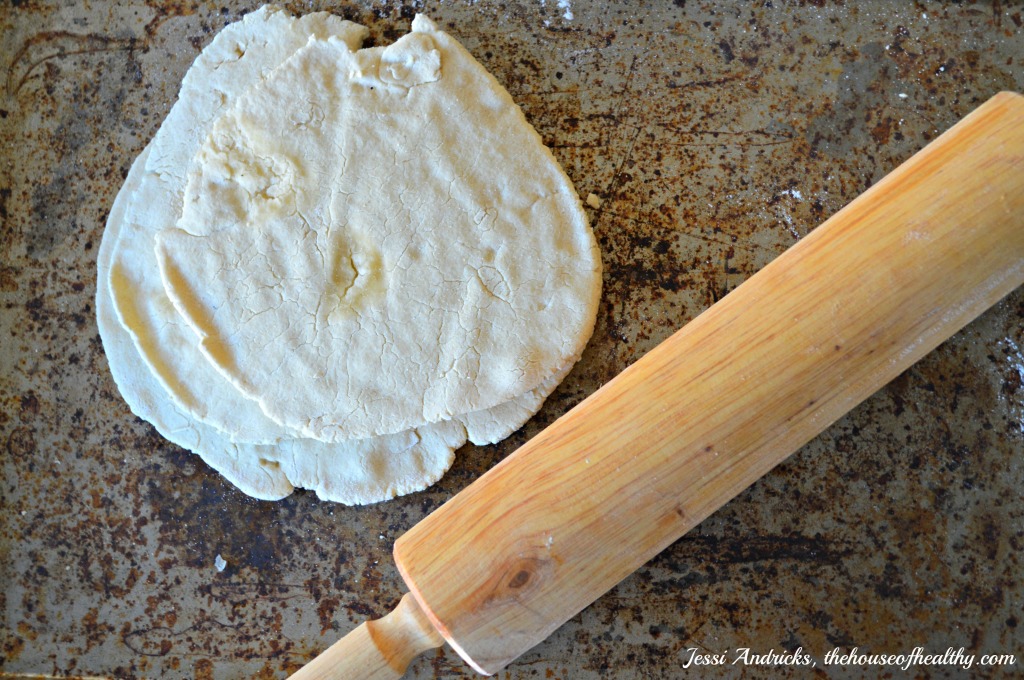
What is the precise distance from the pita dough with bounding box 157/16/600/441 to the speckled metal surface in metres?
0.20

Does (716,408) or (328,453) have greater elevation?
(716,408)

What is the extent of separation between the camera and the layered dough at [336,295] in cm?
162

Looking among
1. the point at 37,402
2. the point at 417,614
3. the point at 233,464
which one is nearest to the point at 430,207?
the point at 233,464

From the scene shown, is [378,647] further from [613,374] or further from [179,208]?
[179,208]

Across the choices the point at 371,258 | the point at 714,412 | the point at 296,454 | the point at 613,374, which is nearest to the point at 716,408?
the point at 714,412

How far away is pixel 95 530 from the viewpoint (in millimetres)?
1783

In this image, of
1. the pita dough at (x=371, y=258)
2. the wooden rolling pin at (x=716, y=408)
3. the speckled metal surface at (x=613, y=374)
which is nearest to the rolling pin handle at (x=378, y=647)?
the wooden rolling pin at (x=716, y=408)

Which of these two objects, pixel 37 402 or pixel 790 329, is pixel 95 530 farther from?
pixel 790 329

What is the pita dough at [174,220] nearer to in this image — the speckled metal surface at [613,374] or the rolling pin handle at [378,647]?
the speckled metal surface at [613,374]

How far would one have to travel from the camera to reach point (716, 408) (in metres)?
1.37

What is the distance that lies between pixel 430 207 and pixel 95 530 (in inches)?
48.3

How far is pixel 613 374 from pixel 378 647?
844 mm

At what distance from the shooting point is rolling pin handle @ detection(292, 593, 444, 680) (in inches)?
58.5

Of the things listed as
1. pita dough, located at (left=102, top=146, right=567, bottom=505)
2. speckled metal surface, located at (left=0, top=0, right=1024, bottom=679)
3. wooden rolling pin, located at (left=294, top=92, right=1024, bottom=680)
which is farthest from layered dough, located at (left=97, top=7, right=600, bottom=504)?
wooden rolling pin, located at (left=294, top=92, right=1024, bottom=680)
